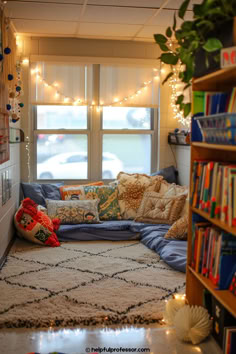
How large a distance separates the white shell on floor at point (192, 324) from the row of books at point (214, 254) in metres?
0.24

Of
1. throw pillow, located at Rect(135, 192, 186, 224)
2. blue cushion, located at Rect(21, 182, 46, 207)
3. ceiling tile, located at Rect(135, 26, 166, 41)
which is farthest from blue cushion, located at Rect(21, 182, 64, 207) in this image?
ceiling tile, located at Rect(135, 26, 166, 41)

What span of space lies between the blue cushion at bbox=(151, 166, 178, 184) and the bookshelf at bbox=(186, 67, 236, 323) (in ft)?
9.51

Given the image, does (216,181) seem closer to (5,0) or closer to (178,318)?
(178,318)

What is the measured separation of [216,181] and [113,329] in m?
1.15

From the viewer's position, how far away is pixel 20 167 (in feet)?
18.6

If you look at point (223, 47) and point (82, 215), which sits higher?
point (223, 47)

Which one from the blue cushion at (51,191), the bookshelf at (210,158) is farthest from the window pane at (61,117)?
the bookshelf at (210,158)

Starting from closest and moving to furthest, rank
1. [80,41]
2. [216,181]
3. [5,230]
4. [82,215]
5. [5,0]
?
[216,181]
[5,0]
[5,230]
[82,215]
[80,41]

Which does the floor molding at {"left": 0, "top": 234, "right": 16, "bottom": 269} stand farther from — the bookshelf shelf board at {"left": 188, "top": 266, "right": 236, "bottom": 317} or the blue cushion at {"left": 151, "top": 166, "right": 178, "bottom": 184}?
the bookshelf shelf board at {"left": 188, "top": 266, "right": 236, "bottom": 317}

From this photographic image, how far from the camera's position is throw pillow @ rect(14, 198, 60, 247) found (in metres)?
4.66

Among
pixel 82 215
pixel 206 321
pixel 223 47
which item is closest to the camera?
pixel 223 47

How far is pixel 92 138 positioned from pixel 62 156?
0.45 meters

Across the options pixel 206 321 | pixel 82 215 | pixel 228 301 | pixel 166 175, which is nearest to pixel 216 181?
pixel 228 301

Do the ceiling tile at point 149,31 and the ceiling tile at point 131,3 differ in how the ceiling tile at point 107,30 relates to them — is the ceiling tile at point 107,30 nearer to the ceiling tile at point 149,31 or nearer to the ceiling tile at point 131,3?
the ceiling tile at point 149,31
